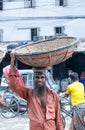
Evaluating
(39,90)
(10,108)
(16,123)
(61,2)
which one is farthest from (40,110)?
(61,2)

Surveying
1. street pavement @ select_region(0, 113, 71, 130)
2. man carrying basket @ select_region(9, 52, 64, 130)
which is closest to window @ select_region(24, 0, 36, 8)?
street pavement @ select_region(0, 113, 71, 130)

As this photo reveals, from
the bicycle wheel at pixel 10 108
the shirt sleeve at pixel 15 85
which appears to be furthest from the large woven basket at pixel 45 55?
the bicycle wheel at pixel 10 108

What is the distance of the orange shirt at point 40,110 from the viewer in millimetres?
5617

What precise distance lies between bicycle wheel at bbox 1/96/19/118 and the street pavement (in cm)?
16

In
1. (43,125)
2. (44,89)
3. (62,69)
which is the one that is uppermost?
(44,89)

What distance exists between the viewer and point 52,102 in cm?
573

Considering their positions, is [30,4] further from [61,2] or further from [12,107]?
[12,107]

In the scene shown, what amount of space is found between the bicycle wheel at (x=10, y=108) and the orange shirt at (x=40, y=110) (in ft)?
29.0

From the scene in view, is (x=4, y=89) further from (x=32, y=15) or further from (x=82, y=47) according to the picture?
(x=32, y=15)

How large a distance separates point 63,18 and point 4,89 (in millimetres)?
13860

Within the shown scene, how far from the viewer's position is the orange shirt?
5617 mm

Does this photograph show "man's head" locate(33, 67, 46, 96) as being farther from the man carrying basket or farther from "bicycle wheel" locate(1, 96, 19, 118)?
"bicycle wheel" locate(1, 96, 19, 118)

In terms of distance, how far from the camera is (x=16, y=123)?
13.2 m

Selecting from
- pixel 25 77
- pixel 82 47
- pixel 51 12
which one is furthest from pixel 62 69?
pixel 25 77
